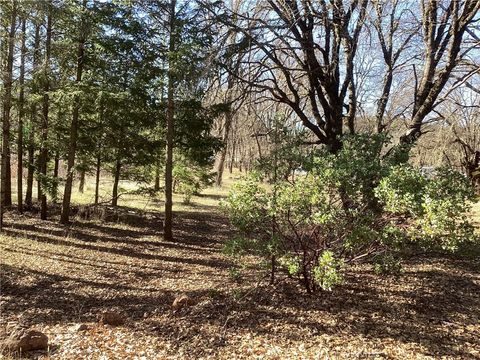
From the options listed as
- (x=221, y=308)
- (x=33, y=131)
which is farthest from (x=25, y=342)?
(x=33, y=131)

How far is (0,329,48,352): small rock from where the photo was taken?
4.39 m

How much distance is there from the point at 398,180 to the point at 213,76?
3725 millimetres

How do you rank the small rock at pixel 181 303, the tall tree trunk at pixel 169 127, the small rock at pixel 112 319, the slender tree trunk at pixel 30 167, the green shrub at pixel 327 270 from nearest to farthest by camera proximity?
the green shrub at pixel 327 270 < the small rock at pixel 112 319 < the small rock at pixel 181 303 < the tall tree trunk at pixel 169 127 < the slender tree trunk at pixel 30 167

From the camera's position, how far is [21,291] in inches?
265

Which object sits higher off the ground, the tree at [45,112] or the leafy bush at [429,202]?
the tree at [45,112]

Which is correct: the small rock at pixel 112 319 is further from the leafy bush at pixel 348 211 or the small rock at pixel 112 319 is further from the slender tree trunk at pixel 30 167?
the slender tree trunk at pixel 30 167

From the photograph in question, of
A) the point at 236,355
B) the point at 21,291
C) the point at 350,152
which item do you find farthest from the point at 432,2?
the point at 21,291

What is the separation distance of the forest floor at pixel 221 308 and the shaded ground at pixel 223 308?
2cm

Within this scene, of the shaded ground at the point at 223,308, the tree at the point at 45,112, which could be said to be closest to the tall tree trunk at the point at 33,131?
the tree at the point at 45,112

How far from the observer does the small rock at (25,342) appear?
4.39 metres

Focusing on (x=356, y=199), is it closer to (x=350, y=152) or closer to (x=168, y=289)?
(x=350, y=152)

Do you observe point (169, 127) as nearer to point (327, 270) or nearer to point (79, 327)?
point (79, 327)

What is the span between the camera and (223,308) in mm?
5699

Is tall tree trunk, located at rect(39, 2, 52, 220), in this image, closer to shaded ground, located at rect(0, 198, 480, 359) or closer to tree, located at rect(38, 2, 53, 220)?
tree, located at rect(38, 2, 53, 220)
